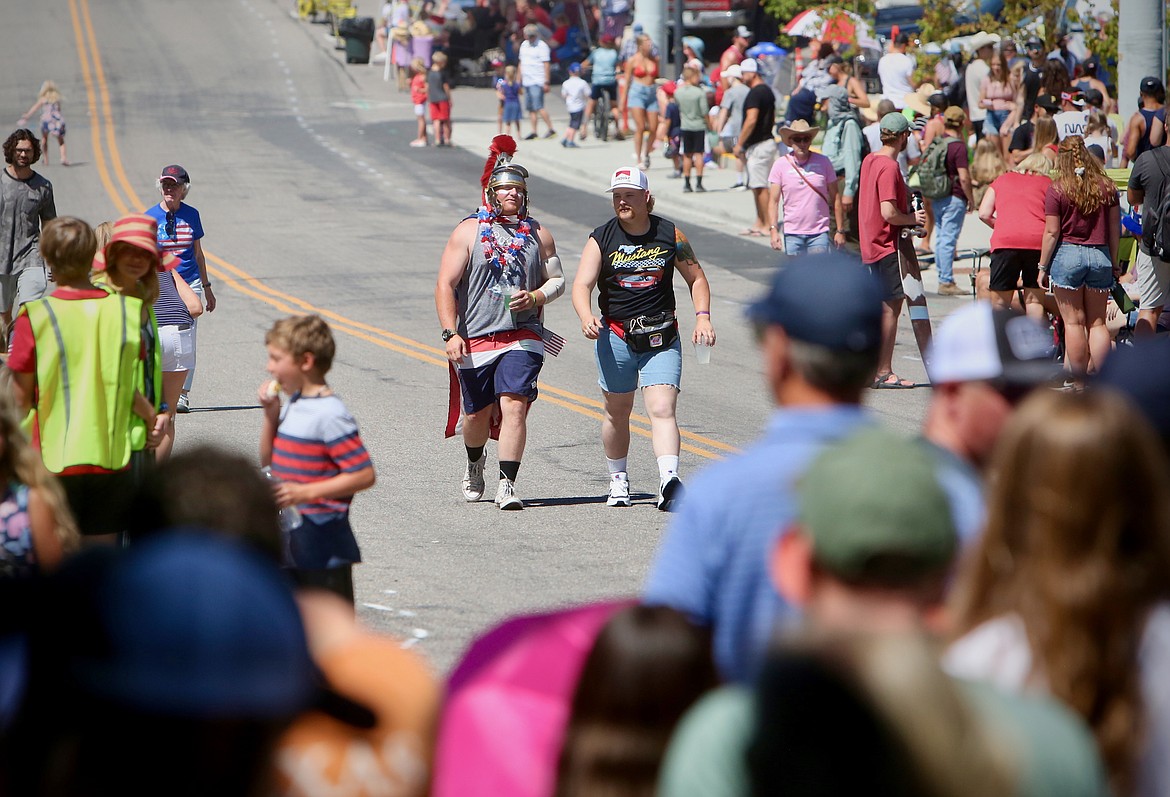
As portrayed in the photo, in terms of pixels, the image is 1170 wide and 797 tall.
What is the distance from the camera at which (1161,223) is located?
11.4 metres

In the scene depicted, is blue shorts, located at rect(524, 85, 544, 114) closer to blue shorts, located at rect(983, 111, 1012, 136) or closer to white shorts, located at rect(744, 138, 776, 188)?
white shorts, located at rect(744, 138, 776, 188)

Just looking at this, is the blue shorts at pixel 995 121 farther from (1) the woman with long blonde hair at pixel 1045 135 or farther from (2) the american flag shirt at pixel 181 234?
(2) the american flag shirt at pixel 181 234

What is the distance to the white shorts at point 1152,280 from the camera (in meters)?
11.8

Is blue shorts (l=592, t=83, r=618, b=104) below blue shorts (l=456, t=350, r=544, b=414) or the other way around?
the other way around

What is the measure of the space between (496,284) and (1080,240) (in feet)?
16.0

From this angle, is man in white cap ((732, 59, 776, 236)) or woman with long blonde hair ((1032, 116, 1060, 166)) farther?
man in white cap ((732, 59, 776, 236))

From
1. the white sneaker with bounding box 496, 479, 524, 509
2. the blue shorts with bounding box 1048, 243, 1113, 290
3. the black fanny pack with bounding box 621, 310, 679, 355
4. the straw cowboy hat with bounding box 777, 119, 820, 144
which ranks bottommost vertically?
the white sneaker with bounding box 496, 479, 524, 509

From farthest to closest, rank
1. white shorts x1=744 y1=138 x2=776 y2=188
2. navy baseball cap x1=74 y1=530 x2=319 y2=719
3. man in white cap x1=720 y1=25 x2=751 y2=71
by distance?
man in white cap x1=720 y1=25 x2=751 y2=71 < white shorts x1=744 y1=138 x2=776 y2=188 < navy baseball cap x1=74 y1=530 x2=319 y2=719

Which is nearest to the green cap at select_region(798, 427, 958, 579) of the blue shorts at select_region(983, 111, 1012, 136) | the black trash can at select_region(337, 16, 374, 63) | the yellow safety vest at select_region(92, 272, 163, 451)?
the yellow safety vest at select_region(92, 272, 163, 451)

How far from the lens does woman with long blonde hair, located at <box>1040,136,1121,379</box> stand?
1126 cm

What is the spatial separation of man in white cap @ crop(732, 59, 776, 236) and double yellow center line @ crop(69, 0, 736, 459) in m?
7.23

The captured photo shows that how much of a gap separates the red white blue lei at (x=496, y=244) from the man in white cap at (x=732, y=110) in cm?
1562

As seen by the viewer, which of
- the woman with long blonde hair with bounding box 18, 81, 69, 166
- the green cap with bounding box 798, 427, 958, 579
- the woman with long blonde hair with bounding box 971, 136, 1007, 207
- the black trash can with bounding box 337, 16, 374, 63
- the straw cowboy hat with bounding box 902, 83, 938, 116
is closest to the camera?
the green cap with bounding box 798, 427, 958, 579

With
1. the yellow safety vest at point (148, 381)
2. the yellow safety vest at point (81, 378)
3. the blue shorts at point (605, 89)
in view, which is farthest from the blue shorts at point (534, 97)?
the yellow safety vest at point (81, 378)
